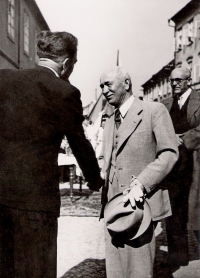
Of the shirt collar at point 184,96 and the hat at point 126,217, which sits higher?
the shirt collar at point 184,96

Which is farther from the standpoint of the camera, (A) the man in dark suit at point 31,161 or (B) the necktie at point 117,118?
(B) the necktie at point 117,118

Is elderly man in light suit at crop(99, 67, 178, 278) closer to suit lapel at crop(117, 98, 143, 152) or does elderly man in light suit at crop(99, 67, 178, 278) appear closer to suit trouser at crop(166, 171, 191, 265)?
suit lapel at crop(117, 98, 143, 152)

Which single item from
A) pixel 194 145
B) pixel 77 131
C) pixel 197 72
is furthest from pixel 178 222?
pixel 197 72

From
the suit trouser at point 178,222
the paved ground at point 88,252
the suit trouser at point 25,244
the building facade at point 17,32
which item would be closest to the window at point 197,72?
the building facade at point 17,32

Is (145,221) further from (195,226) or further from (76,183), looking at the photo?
(76,183)

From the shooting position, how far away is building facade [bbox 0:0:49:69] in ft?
47.3

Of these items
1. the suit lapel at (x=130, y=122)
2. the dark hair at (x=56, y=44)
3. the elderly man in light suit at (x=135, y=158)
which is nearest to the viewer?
the dark hair at (x=56, y=44)

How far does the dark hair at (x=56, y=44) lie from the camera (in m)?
2.40

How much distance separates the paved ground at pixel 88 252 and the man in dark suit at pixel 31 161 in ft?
5.82

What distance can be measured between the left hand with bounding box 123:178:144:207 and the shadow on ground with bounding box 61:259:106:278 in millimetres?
1649

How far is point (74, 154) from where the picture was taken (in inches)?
98.3

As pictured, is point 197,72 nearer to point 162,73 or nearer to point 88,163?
point 162,73

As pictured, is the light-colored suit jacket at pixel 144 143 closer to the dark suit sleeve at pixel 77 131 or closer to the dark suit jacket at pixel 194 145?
the dark suit sleeve at pixel 77 131

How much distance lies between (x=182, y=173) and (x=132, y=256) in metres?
1.76
